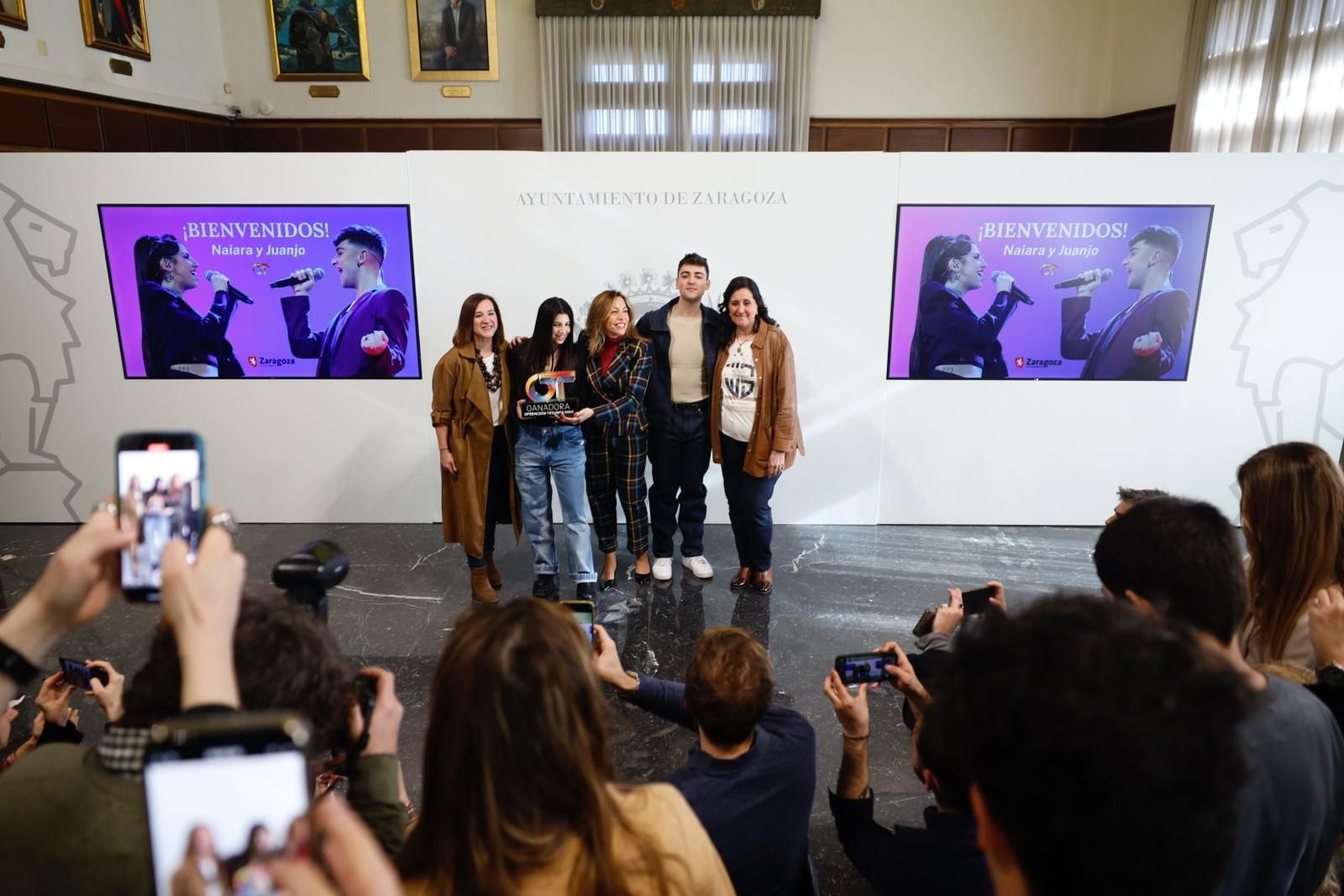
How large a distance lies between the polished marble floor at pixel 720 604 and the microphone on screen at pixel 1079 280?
148 cm

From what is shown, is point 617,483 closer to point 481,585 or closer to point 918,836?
point 481,585

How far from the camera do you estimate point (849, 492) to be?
4.82 m

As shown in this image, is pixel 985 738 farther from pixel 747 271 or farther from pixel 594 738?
pixel 747 271

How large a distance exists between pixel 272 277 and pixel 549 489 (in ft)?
7.05

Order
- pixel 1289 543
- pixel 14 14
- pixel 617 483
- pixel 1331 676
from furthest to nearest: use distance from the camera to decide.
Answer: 1. pixel 14 14
2. pixel 617 483
3. pixel 1289 543
4. pixel 1331 676

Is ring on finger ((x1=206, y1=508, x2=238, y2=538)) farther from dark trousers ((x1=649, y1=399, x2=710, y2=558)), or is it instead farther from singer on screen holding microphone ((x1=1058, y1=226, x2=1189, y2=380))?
singer on screen holding microphone ((x1=1058, y1=226, x2=1189, y2=380))

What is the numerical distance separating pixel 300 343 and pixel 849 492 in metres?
3.39

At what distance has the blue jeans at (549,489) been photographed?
3.67 m

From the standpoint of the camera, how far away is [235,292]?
4.42 m

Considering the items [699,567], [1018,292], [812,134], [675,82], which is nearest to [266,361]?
[699,567]

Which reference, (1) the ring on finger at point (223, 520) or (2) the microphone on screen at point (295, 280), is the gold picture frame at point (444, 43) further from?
(1) the ring on finger at point (223, 520)

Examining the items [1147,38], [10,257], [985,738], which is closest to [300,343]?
[10,257]

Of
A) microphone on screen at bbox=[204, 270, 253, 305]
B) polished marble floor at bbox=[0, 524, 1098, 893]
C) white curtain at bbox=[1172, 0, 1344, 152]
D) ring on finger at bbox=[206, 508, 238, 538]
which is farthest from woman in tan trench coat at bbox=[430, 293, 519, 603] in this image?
white curtain at bbox=[1172, 0, 1344, 152]

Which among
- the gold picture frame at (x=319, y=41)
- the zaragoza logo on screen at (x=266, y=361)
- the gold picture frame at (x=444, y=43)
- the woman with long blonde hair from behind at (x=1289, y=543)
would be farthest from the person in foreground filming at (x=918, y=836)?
the gold picture frame at (x=319, y=41)
